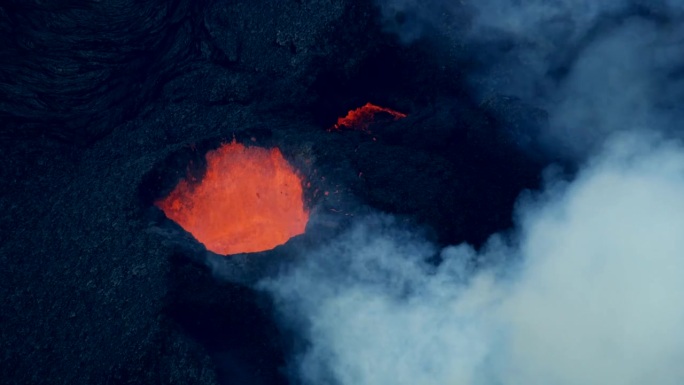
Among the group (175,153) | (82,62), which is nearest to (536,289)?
(175,153)

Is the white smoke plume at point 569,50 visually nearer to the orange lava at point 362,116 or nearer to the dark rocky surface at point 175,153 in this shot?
the dark rocky surface at point 175,153

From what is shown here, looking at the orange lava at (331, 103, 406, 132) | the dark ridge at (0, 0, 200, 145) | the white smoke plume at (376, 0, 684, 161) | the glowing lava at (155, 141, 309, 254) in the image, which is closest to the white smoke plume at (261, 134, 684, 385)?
the glowing lava at (155, 141, 309, 254)


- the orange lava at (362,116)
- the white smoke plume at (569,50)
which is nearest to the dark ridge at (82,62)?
the orange lava at (362,116)

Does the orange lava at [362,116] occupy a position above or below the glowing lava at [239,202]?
above

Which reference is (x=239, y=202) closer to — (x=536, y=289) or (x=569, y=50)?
(x=536, y=289)

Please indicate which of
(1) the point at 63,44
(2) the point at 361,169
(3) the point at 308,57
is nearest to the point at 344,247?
(2) the point at 361,169

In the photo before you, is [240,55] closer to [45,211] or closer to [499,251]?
[45,211]
